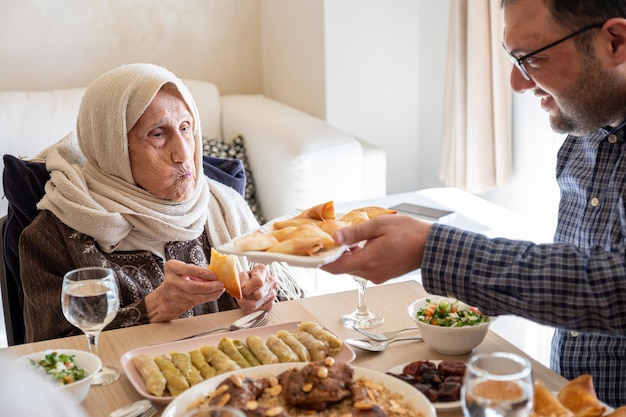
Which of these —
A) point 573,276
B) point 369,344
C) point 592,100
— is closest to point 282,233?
point 369,344

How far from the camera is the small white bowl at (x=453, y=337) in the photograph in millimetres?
1497

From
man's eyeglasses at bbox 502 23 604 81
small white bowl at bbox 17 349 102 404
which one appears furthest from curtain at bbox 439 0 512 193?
small white bowl at bbox 17 349 102 404

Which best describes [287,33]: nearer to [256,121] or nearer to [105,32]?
[256,121]

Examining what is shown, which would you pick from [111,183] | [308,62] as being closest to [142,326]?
[111,183]

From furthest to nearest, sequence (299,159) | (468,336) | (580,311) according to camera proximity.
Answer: (299,159) → (468,336) → (580,311)

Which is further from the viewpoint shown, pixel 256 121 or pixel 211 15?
pixel 211 15

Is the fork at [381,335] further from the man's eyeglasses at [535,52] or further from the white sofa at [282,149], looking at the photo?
the white sofa at [282,149]

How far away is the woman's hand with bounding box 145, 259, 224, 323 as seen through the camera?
1765mm

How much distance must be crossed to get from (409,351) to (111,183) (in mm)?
952

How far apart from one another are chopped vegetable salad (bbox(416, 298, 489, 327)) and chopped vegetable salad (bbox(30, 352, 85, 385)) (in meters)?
0.63

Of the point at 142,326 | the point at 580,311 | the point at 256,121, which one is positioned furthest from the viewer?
the point at 256,121

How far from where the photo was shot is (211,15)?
4.27 metres

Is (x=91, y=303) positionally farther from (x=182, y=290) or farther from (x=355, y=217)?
(x=355, y=217)

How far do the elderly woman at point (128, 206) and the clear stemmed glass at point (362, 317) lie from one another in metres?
0.23
